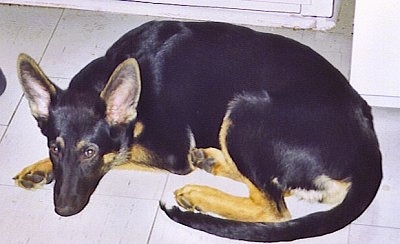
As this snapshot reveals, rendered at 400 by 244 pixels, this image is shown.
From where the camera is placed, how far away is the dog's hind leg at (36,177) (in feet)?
6.19

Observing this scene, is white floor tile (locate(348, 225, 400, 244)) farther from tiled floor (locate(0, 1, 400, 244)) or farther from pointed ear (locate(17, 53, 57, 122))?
pointed ear (locate(17, 53, 57, 122))

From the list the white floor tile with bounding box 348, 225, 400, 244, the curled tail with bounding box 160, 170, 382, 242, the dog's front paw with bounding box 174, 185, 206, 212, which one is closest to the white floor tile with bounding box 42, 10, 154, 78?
the dog's front paw with bounding box 174, 185, 206, 212

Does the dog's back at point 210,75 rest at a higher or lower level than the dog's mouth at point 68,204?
higher

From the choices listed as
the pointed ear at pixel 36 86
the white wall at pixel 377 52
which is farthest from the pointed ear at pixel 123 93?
the white wall at pixel 377 52

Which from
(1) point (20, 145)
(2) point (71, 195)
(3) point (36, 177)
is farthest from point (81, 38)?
(2) point (71, 195)

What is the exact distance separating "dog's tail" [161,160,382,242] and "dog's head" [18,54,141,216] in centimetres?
24

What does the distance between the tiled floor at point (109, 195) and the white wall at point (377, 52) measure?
0.28 ft

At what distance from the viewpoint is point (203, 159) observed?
6.24ft

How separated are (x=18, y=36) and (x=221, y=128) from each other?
2.50 ft

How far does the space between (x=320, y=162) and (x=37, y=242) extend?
2.01ft

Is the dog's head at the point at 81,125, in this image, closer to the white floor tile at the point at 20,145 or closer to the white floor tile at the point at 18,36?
the white floor tile at the point at 20,145

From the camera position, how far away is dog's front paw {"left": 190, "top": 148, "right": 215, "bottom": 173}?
6.23ft

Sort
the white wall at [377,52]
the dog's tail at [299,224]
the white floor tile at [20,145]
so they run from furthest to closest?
the white floor tile at [20,145]
the white wall at [377,52]
the dog's tail at [299,224]

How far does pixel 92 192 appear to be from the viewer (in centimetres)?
184
